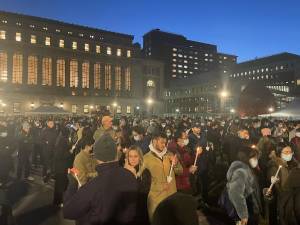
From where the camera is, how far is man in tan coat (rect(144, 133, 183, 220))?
5109 mm

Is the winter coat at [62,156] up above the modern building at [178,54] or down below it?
below

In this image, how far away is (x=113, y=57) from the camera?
89938 mm

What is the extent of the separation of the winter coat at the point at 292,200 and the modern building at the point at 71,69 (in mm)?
64139

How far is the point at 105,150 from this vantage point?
3.52 metres

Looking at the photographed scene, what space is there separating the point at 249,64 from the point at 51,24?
53.4m

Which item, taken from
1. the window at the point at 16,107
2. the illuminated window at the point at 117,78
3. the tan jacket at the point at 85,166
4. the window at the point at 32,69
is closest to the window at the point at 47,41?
the window at the point at 32,69

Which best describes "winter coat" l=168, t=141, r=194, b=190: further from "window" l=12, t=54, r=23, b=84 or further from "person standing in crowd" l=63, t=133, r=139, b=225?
"window" l=12, t=54, r=23, b=84

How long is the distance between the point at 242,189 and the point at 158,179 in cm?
127

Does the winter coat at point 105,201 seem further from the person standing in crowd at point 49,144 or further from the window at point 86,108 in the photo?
the window at point 86,108

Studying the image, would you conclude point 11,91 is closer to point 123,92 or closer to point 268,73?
point 123,92

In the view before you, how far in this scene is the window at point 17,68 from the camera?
250 ft

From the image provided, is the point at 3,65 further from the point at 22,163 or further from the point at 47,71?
the point at 22,163

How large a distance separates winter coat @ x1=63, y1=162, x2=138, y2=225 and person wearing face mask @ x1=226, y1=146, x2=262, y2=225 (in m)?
2.32

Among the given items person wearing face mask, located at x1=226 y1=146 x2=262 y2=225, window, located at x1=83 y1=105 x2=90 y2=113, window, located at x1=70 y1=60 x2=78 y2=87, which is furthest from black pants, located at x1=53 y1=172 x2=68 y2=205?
window, located at x1=70 y1=60 x2=78 y2=87
